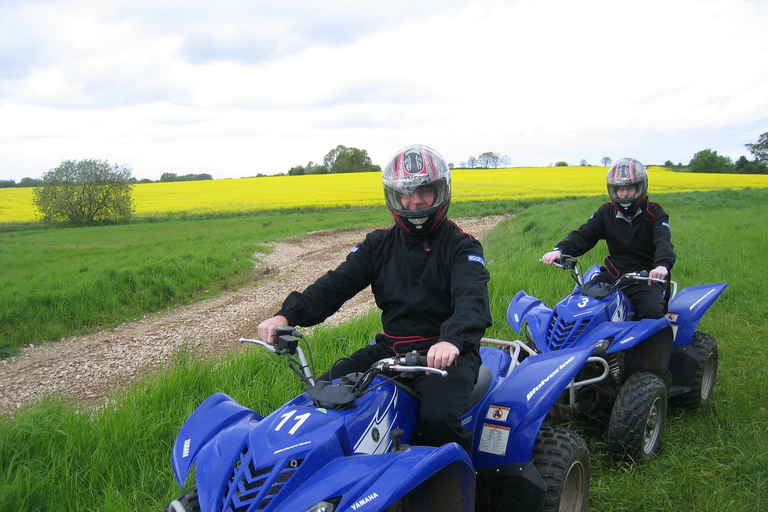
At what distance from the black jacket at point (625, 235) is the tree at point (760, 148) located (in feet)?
198

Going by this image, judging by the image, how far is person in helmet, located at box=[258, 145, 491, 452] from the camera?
2.75 meters

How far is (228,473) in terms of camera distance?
1994 millimetres

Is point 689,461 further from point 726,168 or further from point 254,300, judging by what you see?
point 726,168

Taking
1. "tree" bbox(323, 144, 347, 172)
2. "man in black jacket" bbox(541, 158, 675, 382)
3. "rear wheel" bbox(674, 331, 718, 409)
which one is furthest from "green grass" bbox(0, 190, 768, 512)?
"tree" bbox(323, 144, 347, 172)

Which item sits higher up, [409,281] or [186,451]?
[409,281]

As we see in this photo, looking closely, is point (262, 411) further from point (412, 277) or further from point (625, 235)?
point (625, 235)

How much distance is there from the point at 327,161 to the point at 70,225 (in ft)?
127

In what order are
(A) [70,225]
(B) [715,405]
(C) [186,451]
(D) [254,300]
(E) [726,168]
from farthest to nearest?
(E) [726,168], (A) [70,225], (D) [254,300], (B) [715,405], (C) [186,451]

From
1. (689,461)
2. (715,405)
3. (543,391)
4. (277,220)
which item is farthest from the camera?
(277,220)

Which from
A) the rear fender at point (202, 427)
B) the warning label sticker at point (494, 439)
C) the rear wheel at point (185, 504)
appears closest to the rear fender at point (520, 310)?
the warning label sticker at point (494, 439)

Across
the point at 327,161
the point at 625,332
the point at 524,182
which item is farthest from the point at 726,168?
the point at 625,332

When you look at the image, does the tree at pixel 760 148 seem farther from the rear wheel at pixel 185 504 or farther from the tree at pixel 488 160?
→ the rear wheel at pixel 185 504

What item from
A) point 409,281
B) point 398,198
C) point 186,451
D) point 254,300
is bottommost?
point 254,300

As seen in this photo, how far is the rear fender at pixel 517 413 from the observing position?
2.63 metres
